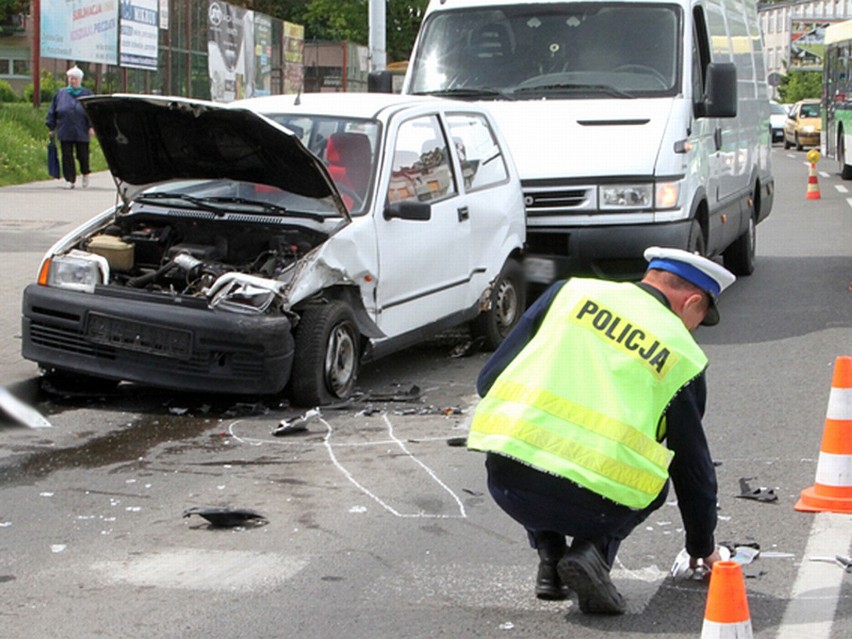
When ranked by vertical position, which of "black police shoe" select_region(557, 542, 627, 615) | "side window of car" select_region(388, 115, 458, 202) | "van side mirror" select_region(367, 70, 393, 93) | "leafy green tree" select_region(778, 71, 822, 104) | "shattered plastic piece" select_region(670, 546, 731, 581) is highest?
"leafy green tree" select_region(778, 71, 822, 104)

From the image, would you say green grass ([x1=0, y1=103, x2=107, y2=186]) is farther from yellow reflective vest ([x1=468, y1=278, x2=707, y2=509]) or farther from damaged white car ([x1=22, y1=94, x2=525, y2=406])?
yellow reflective vest ([x1=468, y1=278, x2=707, y2=509])

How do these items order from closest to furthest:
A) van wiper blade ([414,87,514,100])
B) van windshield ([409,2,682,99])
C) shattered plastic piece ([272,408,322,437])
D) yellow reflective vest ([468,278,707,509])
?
1. yellow reflective vest ([468,278,707,509])
2. shattered plastic piece ([272,408,322,437])
3. van windshield ([409,2,682,99])
4. van wiper blade ([414,87,514,100])

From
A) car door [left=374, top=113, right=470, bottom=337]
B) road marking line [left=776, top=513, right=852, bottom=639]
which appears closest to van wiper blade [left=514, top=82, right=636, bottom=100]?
car door [left=374, top=113, right=470, bottom=337]

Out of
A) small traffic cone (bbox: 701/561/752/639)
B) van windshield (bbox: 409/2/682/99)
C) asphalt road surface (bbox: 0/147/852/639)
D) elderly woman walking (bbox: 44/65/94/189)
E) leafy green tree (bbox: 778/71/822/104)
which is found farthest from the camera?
leafy green tree (bbox: 778/71/822/104)

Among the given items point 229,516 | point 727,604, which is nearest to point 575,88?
point 229,516

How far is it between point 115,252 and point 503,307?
9.46 ft

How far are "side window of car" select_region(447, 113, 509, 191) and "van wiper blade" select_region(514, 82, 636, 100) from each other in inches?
48.4

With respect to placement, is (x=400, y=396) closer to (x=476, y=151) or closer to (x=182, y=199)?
(x=182, y=199)

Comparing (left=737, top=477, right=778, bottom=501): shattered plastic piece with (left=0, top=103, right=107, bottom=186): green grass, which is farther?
(left=0, top=103, right=107, bottom=186): green grass

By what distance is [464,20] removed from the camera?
1215 centimetres

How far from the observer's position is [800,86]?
8712 centimetres

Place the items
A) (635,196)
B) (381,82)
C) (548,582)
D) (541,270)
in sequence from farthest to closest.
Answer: (381,82) < (541,270) < (635,196) < (548,582)

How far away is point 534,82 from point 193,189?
3534 millimetres

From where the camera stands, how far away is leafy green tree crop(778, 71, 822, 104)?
8465 centimetres
